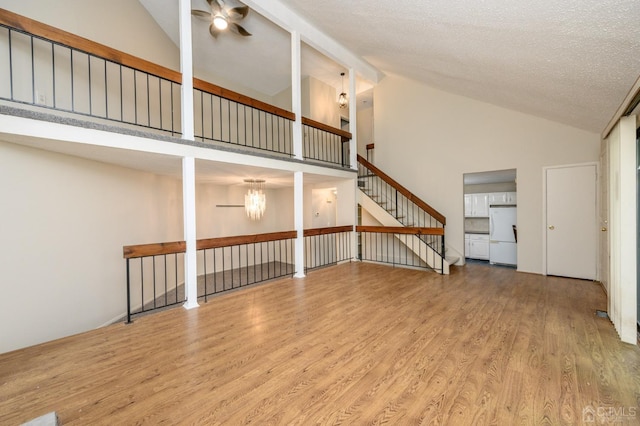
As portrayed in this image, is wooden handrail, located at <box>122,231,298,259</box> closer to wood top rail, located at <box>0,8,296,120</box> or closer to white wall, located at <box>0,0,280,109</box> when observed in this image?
wood top rail, located at <box>0,8,296,120</box>

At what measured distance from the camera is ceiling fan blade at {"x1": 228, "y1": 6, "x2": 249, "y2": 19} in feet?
14.6

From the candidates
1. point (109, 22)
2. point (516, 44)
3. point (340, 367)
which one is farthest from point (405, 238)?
point (109, 22)

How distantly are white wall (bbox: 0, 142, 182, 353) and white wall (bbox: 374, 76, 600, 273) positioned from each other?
6.08 meters

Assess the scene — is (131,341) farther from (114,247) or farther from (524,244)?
(524,244)

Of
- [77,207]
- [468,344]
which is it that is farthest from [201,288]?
[468,344]

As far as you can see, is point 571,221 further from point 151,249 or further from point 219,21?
point 219,21

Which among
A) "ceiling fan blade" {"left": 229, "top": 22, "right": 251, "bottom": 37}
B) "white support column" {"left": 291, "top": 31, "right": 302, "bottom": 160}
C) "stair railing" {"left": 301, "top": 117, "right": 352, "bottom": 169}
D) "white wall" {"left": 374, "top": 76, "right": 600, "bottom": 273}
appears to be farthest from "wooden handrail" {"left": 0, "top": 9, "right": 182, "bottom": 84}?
"white wall" {"left": 374, "top": 76, "right": 600, "bottom": 273}

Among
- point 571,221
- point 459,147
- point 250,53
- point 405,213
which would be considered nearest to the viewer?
point 571,221

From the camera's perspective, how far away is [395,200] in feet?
22.4

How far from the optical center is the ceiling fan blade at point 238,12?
4.45m

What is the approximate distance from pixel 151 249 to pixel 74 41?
239cm

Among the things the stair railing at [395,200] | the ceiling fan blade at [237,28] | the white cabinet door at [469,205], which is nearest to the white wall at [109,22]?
the ceiling fan blade at [237,28]

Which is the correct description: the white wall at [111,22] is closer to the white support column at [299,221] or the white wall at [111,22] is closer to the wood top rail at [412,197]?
the white support column at [299,221]

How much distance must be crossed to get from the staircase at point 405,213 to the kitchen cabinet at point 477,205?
5.53 ft
